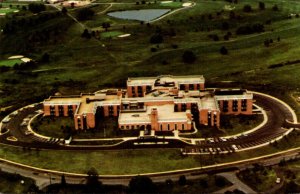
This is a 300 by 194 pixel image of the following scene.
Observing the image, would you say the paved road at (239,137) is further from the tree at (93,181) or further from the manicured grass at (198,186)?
the tree at (93,181)

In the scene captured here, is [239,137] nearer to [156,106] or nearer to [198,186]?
[156,106]

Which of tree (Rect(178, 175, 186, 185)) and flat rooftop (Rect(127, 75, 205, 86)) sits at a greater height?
flat rooftop (Rect(127, 75, 205, 86))

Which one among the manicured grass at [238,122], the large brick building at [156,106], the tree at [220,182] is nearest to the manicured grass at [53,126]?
the large brick building at [156,106]

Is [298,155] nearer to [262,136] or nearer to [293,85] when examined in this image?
[262,136]

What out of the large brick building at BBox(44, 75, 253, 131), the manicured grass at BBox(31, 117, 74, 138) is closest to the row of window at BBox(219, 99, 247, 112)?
the large brick building at BBox(44, 75, 253, 131)

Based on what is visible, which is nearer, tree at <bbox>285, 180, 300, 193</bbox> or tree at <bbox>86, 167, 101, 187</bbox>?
tree at <bbox>285, 180, 300, 193</bbox>

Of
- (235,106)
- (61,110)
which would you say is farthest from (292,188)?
(61,110)

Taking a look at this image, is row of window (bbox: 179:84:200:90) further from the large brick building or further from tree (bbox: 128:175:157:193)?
tree (bbox: 128:175:157:193)
